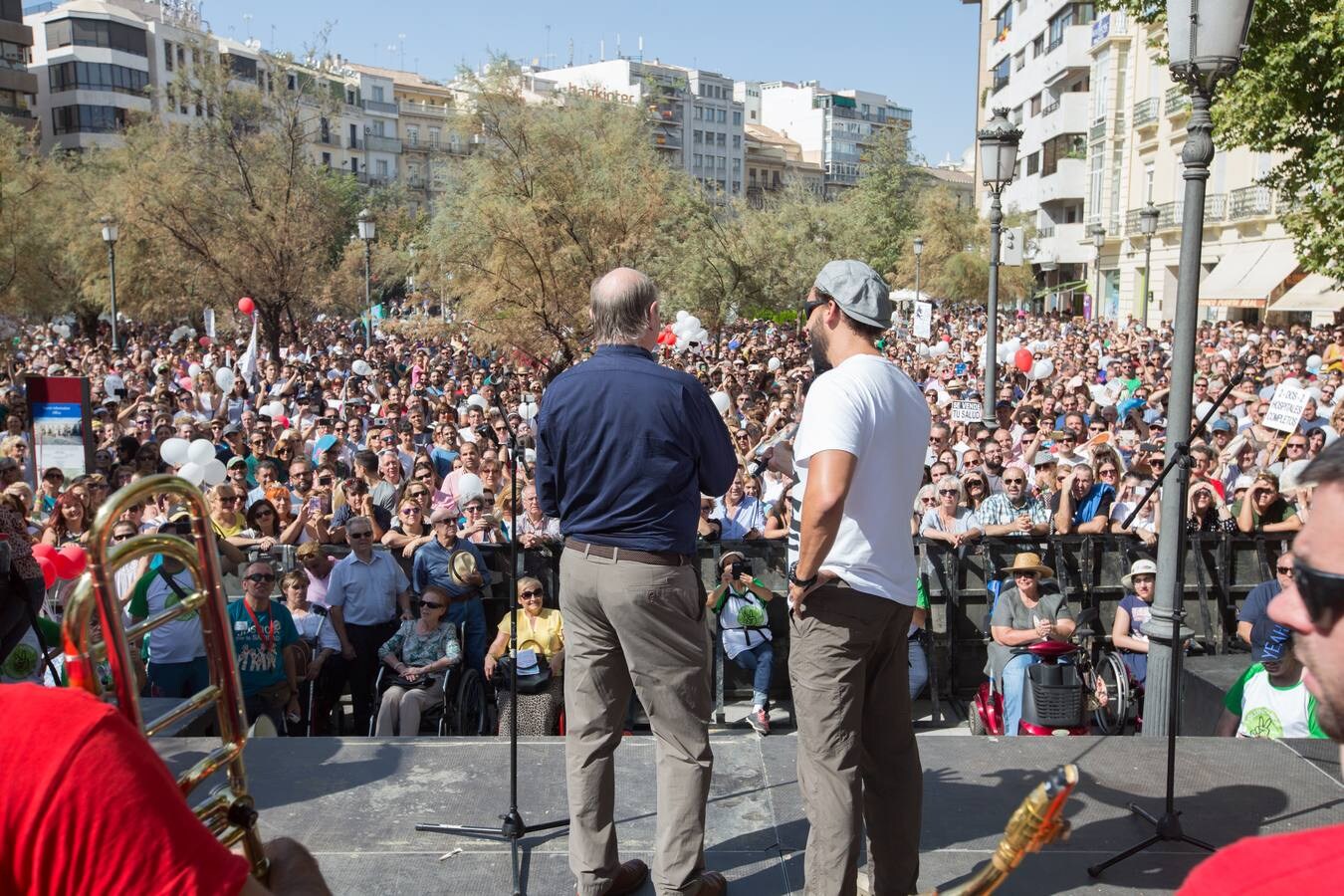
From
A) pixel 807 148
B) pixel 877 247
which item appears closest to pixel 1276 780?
pixel 877 247

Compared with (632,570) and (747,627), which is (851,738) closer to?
(632,570)

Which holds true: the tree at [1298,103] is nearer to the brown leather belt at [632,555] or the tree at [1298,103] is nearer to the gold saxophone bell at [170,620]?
the brown leather belt at [632,555]

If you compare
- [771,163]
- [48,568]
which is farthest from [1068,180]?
[771,163]

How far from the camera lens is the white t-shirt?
3096 mm

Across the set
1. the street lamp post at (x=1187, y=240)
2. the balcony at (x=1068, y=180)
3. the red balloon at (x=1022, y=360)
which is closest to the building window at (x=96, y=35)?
the balcony at (x=1068, y=180)

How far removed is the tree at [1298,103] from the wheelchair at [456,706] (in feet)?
36.2

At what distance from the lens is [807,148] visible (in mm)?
141000

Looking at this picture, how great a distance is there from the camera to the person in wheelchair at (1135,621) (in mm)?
7402

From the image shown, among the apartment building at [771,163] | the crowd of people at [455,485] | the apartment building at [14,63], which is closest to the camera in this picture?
the crowd of people at [455,485]

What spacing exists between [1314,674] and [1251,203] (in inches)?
1509

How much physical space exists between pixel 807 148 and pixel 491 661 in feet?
→ 459

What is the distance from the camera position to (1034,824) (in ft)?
5.11

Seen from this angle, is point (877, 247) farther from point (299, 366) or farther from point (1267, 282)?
point (299, 366)

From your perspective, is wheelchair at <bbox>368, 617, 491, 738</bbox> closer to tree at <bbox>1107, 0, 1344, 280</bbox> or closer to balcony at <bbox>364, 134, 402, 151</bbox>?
tree at <bbox>1107, 0, 1344, 280</bbox>
